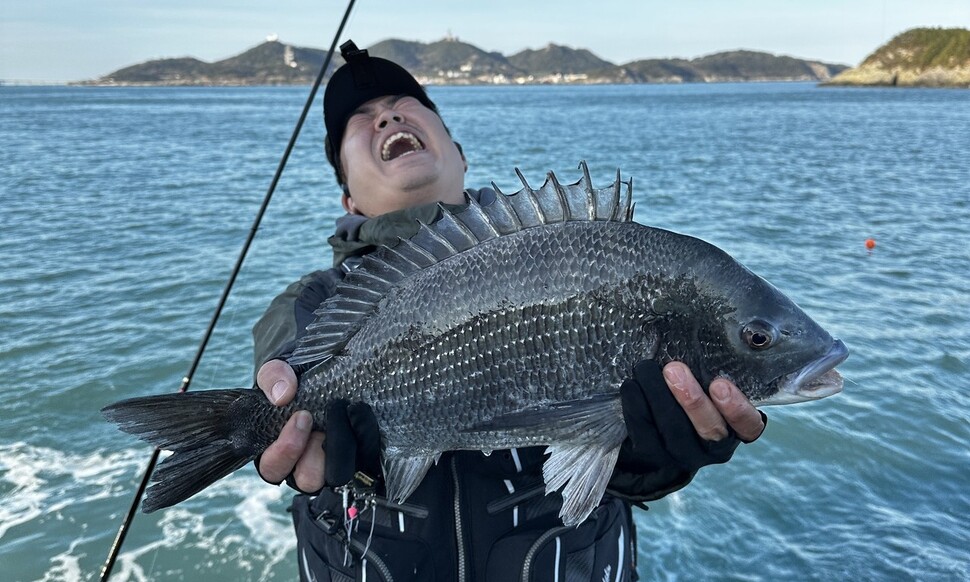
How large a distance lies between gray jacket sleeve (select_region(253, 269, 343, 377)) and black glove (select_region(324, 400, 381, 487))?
0.53 meters

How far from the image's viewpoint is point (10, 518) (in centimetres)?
505

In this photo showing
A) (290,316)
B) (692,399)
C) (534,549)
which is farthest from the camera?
(290,316)

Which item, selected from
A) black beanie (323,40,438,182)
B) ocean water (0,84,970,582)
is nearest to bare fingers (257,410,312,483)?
black beanie (323,40,438,182)

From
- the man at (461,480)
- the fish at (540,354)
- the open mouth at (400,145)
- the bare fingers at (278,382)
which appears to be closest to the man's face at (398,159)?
the open mouth at (400,145)

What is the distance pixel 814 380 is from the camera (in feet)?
6.94

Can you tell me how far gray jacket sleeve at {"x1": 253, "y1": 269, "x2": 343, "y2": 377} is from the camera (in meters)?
2.78

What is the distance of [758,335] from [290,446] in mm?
1585

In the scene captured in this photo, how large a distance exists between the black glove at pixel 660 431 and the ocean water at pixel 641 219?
2793mm

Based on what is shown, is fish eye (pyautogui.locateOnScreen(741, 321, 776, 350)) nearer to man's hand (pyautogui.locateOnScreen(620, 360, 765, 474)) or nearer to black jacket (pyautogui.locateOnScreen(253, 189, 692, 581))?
man's hand (pyautogui.locateOnScreen(620, 360, 765, 474))

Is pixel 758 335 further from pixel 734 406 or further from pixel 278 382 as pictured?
pixel 278 382

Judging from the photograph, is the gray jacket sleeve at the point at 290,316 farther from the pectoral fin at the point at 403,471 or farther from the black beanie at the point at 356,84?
the black beanie at the point at 356,84

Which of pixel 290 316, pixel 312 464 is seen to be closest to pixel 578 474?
pixel 312 464

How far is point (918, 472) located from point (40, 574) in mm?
6783

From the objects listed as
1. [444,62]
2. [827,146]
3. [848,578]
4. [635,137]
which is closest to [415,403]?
[848,578]
